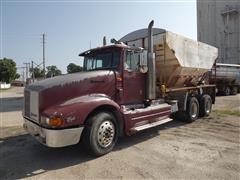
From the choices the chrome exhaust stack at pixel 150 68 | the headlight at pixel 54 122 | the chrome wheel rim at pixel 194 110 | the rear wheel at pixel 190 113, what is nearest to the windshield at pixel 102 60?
the chrome exhaust stack at pixel 150 68

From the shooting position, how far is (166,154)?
19.4 ft

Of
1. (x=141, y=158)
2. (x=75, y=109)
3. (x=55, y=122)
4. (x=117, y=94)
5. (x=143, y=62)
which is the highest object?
(x=143, y=62)

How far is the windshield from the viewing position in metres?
6.85

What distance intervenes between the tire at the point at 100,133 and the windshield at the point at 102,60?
147cm

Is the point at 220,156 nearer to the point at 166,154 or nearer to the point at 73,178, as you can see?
the point at 166,154

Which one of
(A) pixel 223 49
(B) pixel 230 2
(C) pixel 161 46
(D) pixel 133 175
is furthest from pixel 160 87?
(B) pixel 230 2

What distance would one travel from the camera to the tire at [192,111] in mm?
9773

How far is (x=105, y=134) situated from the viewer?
5.97 m

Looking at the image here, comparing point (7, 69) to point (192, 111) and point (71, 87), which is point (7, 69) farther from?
point (71, 87)

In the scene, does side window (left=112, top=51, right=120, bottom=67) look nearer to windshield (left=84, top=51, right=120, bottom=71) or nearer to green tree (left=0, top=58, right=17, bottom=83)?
windshield (left=84, top=51, right=120, bottom=71)

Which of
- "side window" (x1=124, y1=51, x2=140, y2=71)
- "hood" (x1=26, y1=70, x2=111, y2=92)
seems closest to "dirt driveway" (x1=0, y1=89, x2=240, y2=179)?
"hood" (x1=26, y1=70, x2=111, y2=92)

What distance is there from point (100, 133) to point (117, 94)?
132 centimetres

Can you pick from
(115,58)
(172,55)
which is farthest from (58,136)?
(172,55)

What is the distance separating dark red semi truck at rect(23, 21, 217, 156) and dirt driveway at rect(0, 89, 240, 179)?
480mm
